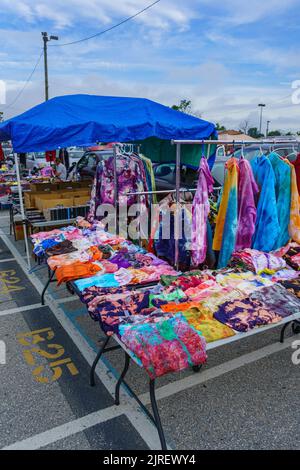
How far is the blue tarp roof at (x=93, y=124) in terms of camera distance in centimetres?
510

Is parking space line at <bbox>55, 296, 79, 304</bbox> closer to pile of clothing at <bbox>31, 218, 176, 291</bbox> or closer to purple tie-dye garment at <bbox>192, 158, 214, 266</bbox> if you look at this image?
pile of clothing at <bbox>31, 218, 176, 291</bbox>

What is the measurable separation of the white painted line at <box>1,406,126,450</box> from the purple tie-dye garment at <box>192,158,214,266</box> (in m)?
2.21

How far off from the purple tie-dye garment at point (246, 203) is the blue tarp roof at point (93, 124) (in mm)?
2062

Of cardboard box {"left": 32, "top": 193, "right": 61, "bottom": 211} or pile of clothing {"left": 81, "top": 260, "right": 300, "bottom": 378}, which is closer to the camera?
pile of clothing {"left": 81, "top": 260, "right": 300, "bottom": 378}

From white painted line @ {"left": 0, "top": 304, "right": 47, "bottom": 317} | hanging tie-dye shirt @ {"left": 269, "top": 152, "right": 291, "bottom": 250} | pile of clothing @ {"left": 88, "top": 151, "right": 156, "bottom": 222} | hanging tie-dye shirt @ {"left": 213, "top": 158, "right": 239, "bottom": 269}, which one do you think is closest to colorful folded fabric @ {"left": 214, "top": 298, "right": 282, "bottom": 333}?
hanging tie-dye shirt @ {"left": 213, "top": 158, "right": 239, "bottom": 269}

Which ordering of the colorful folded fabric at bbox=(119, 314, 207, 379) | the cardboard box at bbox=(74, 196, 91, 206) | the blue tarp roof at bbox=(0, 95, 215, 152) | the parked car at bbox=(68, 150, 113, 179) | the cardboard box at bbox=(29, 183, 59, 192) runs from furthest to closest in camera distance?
the parked car at bbox=(68, 150, 113, 179) < the cardboard box at bbox=(29, 183, 59, 192) < the cardboard box at bbox=(74, 196, 91, 206) < the blue tarp roof at bbox=(0, 95, 215, 152) < the colorful folded fabric at bbox=(119, 314, 207, 379)

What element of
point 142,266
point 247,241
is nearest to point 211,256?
point 247,241

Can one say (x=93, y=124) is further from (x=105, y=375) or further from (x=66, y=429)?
(x=66, y=429)

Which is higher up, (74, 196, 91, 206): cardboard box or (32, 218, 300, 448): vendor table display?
(74, 196, 91, 206): cardboard box

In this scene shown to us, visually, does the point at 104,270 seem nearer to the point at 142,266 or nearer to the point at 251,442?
the point at 142,266

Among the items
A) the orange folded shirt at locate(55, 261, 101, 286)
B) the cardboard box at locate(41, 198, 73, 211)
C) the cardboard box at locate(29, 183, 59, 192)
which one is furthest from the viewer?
the cardboard box at locate(29, 183, 59, 192)

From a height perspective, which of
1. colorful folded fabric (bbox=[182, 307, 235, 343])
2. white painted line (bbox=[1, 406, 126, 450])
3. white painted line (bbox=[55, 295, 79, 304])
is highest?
colorful folded fabric (bbox=[182, 307, 235, 343])

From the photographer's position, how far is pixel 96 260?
4.03 meters

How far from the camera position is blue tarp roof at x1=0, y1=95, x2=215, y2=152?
5098 mm
